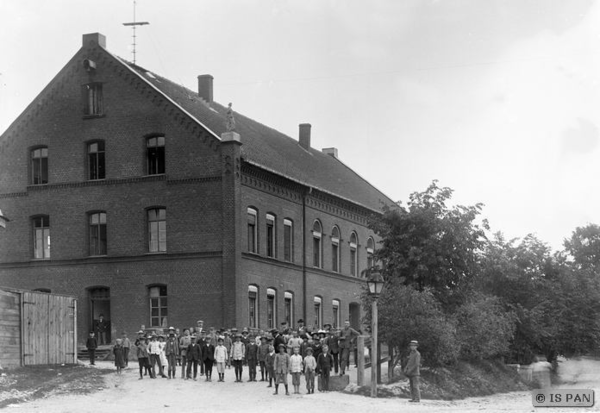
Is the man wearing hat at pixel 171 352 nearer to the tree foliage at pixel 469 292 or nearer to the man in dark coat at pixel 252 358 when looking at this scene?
the man in dark coat at pixel 252 358

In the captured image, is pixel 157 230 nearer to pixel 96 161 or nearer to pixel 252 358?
pixel 96 161

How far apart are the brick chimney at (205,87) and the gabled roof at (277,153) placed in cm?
32

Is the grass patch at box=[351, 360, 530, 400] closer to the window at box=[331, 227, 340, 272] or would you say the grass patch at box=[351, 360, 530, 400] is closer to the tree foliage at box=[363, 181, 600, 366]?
the tree foliage at box=[363, 181, 600, 366]

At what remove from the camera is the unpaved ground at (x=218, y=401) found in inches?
920

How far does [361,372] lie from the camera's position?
95.8 ft

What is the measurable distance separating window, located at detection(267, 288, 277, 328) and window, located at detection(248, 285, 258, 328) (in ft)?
4.69

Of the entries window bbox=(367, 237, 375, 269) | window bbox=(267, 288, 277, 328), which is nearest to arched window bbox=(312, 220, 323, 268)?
window bbox=(267, 288, 277, 328)

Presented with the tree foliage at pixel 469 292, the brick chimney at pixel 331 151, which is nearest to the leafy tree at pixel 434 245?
the tree foliage at pixel 469 292

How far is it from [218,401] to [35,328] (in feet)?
30.7

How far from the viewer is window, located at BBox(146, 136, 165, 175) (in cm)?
4075

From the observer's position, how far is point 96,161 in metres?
41.9

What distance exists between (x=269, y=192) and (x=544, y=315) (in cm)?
1435

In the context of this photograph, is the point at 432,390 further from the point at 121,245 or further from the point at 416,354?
the point at 121,245

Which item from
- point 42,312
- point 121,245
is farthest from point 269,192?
point 42,312
